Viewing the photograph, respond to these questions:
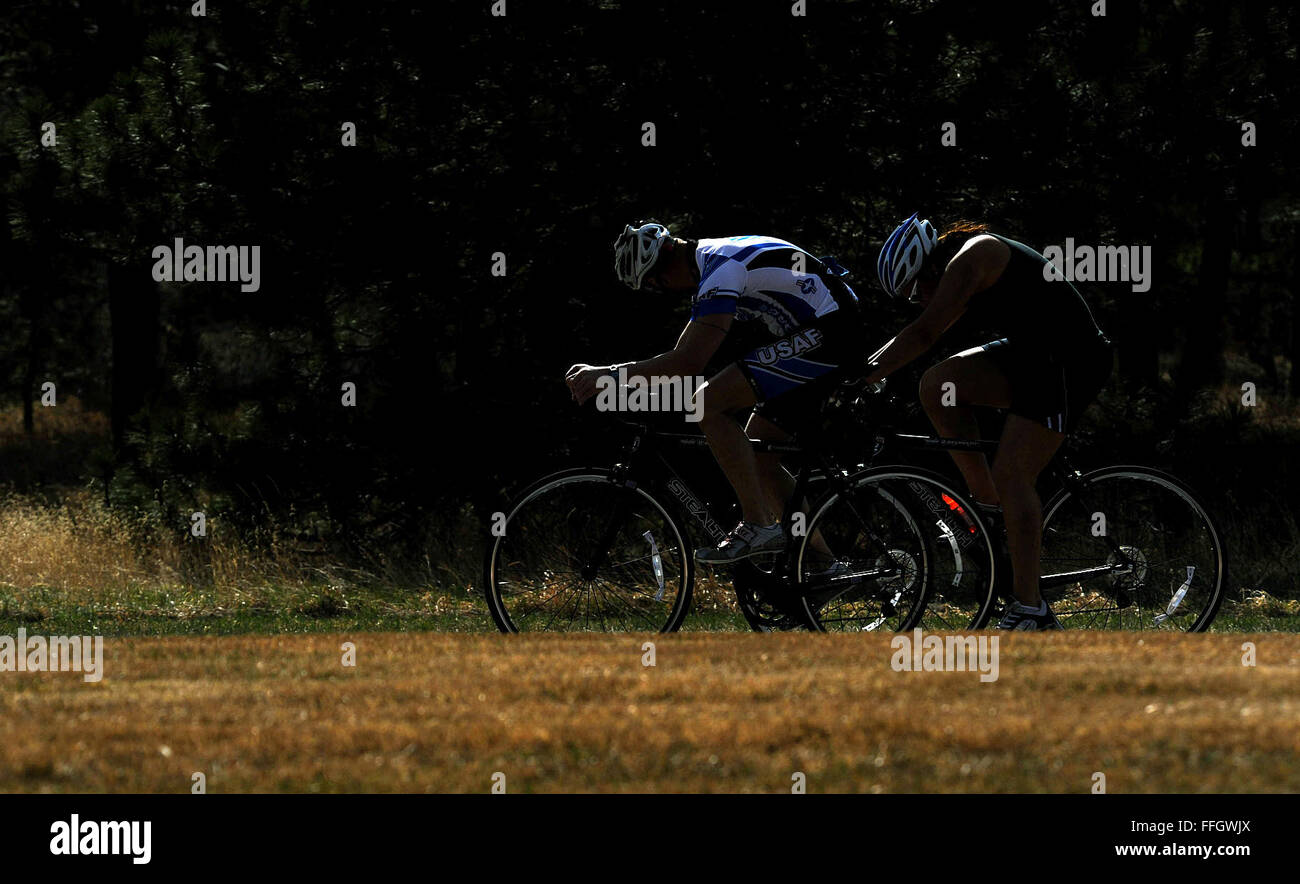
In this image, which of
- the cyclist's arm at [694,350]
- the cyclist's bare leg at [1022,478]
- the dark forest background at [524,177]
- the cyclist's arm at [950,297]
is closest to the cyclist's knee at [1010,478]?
the cyclist's bare leg at [1022,478]

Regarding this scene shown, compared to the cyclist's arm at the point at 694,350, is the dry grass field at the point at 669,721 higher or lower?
lower

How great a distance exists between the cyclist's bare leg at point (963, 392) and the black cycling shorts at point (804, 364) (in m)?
0.42

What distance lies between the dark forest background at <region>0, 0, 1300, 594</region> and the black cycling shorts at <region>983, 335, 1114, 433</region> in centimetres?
481

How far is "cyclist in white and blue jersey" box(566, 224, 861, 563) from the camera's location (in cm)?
775

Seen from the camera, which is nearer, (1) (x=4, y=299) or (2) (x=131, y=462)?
(2) (x=131, y=462)

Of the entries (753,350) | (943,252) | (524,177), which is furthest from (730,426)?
(524,177)

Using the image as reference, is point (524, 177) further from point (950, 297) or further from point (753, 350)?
point (950, 297)

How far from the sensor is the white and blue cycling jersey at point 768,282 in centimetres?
779

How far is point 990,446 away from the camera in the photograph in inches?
316

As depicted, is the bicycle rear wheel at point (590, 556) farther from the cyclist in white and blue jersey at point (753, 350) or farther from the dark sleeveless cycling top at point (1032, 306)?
the dark sleeveless cycling top at point (1032, 306)

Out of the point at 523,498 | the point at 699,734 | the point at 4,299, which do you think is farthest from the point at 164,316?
the point at 699,734
